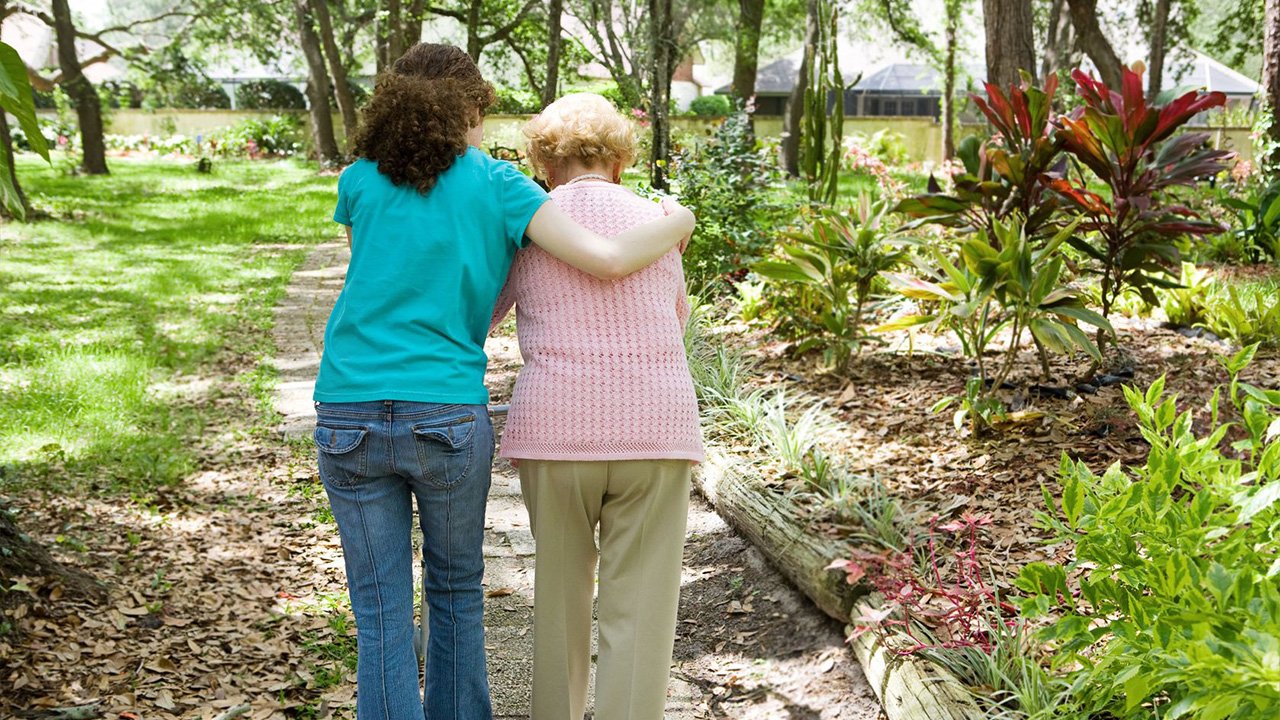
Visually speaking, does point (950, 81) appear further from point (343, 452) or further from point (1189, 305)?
point (343, 452)

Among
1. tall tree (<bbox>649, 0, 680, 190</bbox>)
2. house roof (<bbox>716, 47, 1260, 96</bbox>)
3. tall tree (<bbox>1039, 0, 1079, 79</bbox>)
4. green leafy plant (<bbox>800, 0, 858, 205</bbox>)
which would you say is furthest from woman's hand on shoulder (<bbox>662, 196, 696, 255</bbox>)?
house roof (<bbox>716, 47, 1260, 96</bbox>)

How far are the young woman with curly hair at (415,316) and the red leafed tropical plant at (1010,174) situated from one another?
3015 mm

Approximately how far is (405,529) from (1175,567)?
5.02 feet

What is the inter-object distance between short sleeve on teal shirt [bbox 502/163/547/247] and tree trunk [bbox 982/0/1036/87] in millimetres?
8755

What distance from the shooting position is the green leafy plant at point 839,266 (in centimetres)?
535

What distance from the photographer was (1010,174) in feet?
15.9

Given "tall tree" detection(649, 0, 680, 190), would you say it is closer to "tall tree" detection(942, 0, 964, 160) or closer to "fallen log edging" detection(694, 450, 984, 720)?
"fallen log edging" detection(694, 450, 984, 720)

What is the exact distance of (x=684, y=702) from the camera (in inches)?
125

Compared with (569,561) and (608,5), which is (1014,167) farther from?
(608,5)

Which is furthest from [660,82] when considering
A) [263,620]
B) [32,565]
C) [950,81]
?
[950,81]

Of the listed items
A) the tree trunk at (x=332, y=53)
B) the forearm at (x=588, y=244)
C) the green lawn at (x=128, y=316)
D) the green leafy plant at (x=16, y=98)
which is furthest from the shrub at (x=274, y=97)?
the forearm at (x=588, y=244)

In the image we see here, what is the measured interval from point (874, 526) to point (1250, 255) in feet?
18.3

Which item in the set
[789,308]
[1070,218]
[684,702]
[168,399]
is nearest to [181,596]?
[684,702]

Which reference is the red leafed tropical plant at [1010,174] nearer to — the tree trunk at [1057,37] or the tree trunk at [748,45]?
the tree trunk at [1057,37]
